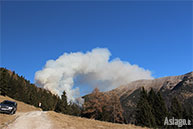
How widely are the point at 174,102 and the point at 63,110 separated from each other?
48.3m

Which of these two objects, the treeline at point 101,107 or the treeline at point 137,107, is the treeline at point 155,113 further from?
the treeline at point 101,107

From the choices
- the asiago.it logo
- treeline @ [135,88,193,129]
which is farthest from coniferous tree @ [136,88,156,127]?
the asiago.it logo

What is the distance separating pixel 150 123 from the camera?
52062mm

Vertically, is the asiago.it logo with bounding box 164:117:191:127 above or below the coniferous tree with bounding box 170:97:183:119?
below

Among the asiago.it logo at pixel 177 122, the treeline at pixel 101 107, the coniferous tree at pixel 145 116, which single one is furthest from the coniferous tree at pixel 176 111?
the treeline at pixel 101 107

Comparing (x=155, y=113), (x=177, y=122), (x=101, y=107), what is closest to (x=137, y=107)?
(x=155, y=113)

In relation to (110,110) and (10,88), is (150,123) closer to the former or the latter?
(110,110)

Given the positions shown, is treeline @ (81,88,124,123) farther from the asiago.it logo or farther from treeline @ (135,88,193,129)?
the asiago.it logo

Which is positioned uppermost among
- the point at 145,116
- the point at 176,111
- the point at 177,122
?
the point at 176,111

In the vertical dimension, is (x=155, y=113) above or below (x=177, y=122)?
above

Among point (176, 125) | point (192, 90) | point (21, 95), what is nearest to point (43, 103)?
point (21, 95)

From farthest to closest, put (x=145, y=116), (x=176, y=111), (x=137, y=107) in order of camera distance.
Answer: (x=176, y=111)
(x=137, y=107)
(x=145, y=116)

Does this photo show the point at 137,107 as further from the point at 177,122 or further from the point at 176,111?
the point at 177,122

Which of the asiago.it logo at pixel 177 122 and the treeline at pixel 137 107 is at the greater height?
the treeline at pixel 137 107
